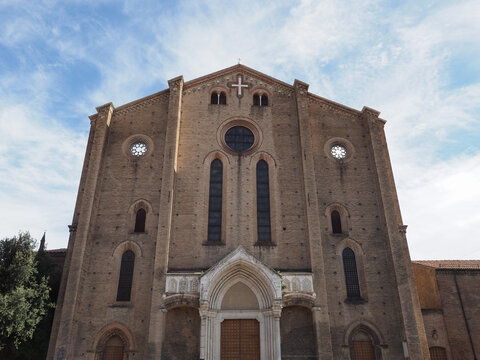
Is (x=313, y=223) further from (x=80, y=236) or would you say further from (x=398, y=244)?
(x=80, y=236)

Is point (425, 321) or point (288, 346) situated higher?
point (425, 321)

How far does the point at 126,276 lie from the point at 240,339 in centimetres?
570

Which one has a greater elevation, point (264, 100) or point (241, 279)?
point (264, 100)

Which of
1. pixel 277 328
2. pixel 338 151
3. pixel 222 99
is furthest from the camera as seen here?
pixel 222 99

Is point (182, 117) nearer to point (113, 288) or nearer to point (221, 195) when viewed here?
point (221, 195)

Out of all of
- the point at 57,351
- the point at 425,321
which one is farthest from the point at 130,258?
the point at 425,321

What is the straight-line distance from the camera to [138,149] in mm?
20125

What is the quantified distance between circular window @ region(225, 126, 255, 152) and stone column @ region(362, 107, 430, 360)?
633 cm

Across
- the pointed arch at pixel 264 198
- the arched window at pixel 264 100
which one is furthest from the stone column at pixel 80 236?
the arched window at pixel 264 100

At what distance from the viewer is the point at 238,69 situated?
22.1 m

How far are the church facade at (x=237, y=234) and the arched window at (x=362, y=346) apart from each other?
43mm

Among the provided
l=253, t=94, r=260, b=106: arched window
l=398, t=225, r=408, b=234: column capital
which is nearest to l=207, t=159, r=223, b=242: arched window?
l=253, t=94, r=260, b=106: arched window

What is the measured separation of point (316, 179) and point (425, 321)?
8.37 metres

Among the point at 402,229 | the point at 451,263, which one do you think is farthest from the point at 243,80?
the point at 451,263
